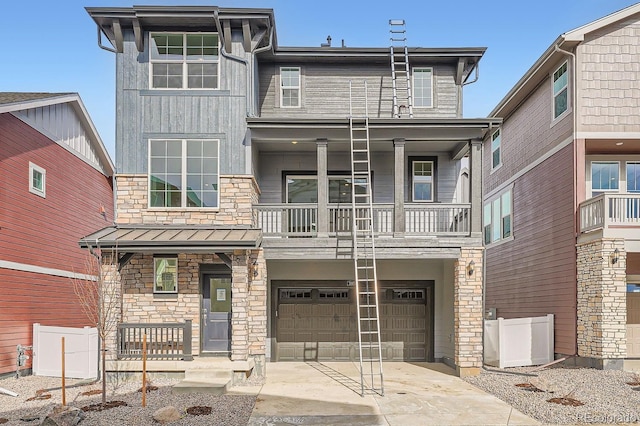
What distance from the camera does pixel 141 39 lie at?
13008 mm

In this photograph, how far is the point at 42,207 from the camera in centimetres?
1398

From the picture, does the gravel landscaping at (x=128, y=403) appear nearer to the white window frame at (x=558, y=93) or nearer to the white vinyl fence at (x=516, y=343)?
the white vinyl fence at (x=516, y=343)

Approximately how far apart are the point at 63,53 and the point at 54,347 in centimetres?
1042

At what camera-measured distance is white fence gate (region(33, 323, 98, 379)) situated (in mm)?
11688

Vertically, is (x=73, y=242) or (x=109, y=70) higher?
(x=109, y=70)

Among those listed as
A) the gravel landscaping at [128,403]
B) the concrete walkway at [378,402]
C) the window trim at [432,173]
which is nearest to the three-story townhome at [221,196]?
the window trim at [432,173]

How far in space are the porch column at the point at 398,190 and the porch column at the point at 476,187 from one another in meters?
1.68

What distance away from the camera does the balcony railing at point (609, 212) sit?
1267cm

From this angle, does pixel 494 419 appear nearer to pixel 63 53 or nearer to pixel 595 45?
pixel 595 45

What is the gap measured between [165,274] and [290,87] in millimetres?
6502

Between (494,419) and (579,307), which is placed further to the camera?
(579,307)

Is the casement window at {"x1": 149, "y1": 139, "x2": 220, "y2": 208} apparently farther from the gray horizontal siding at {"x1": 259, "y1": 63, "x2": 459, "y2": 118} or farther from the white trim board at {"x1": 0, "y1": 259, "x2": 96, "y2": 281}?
the gray horizontal siding at {"x1": 259, "y1": 63, "x2": 459, "y2": 118}

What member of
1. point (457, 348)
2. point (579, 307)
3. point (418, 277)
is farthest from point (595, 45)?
point (457, 348)

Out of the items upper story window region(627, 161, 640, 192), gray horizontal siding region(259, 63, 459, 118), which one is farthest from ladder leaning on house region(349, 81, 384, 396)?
upper story window region(627, 161, 640, 192)
